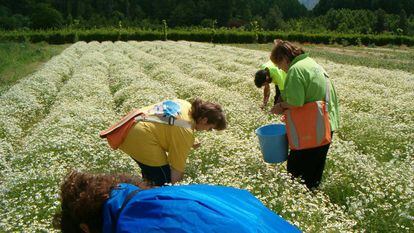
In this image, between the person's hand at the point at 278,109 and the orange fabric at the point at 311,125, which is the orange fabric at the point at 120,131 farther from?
the orange fabric at the point at 311,125

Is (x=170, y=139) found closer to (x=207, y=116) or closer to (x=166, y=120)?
(x=166, y=120)

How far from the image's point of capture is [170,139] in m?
4.93

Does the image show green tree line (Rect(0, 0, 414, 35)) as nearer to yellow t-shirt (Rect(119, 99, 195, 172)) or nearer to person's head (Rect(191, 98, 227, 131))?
yellow t-shirt (Rect(119, 99, 195, 172))

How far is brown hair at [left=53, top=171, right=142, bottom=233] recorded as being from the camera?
225 centimetres

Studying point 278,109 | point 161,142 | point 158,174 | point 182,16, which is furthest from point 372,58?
point 182,16

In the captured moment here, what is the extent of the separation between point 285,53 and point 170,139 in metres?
1.97

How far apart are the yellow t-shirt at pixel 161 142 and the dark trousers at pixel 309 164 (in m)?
1.66

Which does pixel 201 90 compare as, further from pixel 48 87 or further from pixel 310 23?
pixel 310 23

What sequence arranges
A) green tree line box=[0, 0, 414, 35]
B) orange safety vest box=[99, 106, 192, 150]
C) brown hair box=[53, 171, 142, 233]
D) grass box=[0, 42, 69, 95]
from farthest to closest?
green tree line box=[0, 0, 414, 35], grass box=[0, 42, 69, 95], orange safety vest box=[99, 106, 192, 150], brown hair box=[53, 171, 142, 233]

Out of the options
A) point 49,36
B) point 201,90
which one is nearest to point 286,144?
point 201,90

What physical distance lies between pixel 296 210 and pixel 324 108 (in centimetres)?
160

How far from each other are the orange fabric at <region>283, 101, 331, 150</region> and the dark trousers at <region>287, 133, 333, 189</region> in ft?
0.45

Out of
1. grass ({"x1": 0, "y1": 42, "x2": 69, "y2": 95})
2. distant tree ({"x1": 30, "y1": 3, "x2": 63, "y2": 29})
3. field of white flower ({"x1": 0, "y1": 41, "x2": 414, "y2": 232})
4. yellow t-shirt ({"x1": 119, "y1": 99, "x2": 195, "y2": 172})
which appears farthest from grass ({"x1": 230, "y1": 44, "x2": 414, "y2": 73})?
distant tree ({"x1": 30, "y1": 3, "x2": 63, "y2": 29})

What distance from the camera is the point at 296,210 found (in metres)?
4.54
